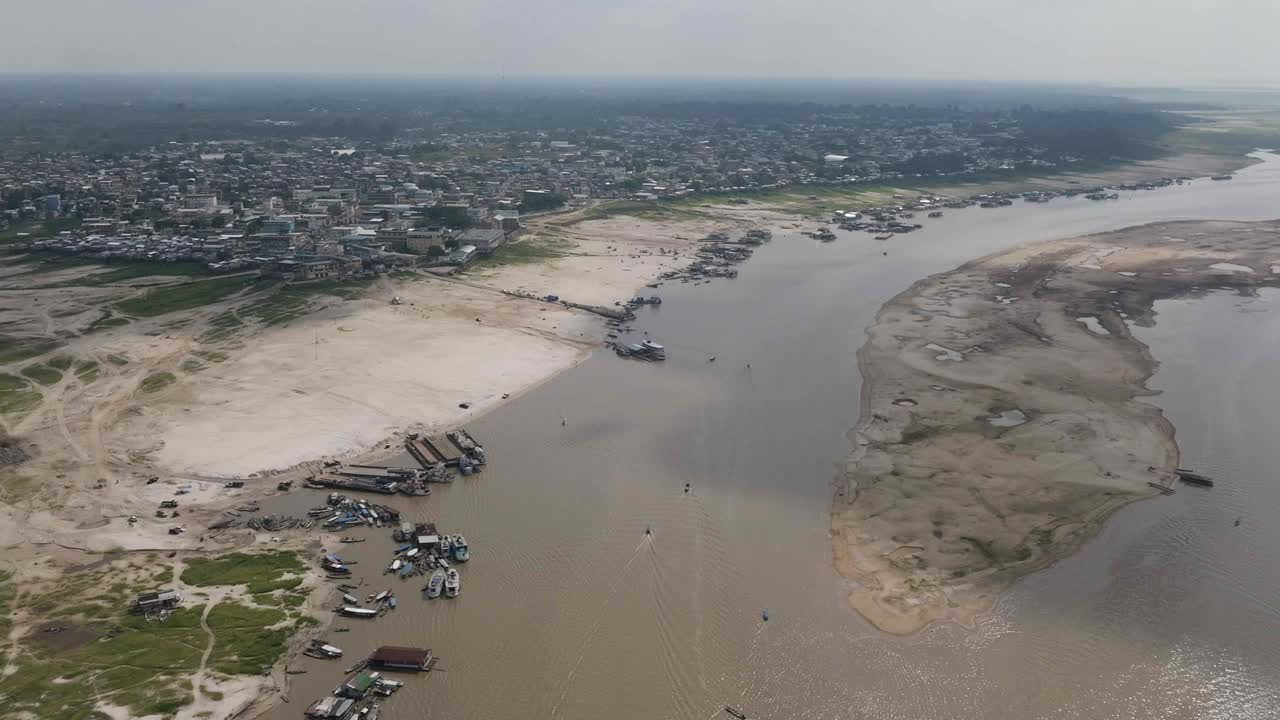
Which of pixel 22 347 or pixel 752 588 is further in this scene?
pixel 22 347

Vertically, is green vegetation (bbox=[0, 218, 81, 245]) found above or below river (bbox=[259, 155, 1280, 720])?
above

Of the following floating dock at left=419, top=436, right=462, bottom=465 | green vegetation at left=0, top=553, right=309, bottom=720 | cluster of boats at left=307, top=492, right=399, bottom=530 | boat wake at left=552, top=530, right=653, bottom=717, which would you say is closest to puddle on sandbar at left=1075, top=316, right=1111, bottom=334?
boat wake at left=552, top=530, right=653, bottom=717

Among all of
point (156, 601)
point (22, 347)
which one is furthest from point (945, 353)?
point (22, 347)

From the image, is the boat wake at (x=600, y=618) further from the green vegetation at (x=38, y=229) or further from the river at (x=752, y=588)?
the green vegetation at (x=38, y=229)

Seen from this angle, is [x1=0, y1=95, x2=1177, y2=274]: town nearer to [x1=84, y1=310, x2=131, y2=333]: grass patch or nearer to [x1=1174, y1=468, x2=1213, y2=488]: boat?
[x1=84, y1=310, x2=131, y2=333]: grass patch

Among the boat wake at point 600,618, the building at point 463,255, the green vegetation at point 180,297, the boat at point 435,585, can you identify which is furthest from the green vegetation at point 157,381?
the boat wake at point 600,618

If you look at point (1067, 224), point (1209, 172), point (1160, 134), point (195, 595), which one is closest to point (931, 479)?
point (195, 595)

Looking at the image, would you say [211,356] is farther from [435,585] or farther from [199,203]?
[199,203]

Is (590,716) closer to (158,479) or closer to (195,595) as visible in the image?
(195,595)
